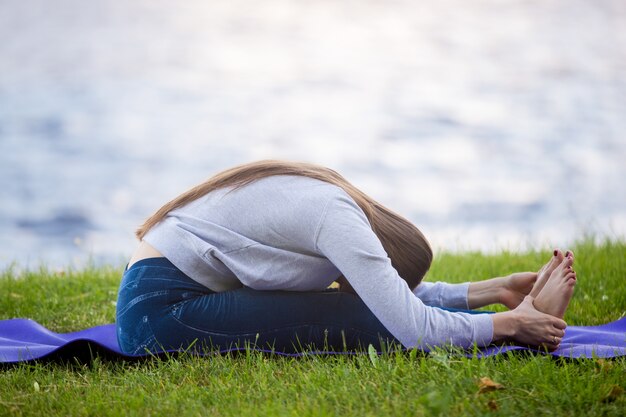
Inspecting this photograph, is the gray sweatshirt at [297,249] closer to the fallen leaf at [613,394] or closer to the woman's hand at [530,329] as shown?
the woman's hand at [530,329]

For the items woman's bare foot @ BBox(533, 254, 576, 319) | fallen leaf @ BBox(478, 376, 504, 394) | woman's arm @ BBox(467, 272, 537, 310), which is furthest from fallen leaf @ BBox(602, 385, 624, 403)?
woman's arm @ BBox(467, 272, 537, 310)

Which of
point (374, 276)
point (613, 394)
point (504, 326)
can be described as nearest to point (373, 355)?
point (374, 276)

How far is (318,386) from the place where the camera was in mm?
2832

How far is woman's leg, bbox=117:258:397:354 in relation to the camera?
131 inches

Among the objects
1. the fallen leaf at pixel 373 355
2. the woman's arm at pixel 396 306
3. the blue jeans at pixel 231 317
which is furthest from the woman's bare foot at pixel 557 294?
the fallen leaf at pixel 373 355

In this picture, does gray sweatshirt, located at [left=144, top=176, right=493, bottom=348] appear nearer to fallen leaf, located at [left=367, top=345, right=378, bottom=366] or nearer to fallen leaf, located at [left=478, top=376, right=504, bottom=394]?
fallen leaf, located at [left=367, top=345, right=378, bottom=366]

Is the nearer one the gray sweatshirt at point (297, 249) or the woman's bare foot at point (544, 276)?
the gray sweatshirt at point (297, 249)

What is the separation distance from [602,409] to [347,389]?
2.83 ft

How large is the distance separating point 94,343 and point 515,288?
7.04ft

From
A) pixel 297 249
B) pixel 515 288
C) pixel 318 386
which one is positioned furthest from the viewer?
pixel 515 288

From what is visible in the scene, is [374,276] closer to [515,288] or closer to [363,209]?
[363,209]

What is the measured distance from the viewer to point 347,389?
2744mm

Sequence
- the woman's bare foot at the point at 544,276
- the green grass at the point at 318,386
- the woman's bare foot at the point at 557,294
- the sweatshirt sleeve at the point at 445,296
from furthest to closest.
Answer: the sweatshirt sleeve at the point at 445,296, the woman's bare foot at the point at 544,276, the woman's bare foot at the point at 557,294, the green grass at the point at 318,386

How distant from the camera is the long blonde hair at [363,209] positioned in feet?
10.8
